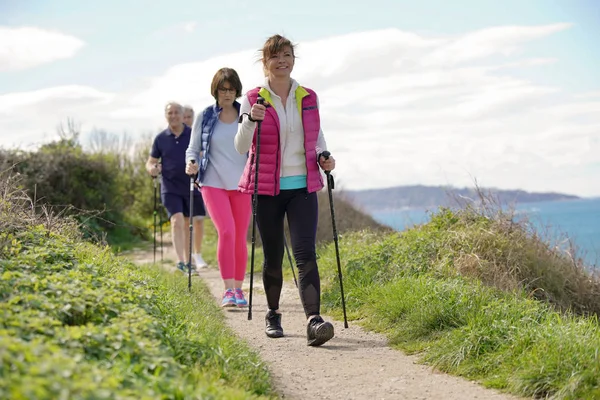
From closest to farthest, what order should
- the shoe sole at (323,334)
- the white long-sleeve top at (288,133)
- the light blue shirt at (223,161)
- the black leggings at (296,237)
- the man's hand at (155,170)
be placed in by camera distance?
the shoe sole at (323,334)
the black leggings at (296,237)
the white long-sleeve top at (288,133)
the light blue shirt at (223,161)
the man's hand at (155,170)

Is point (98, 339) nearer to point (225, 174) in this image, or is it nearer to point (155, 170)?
point (225, 174)

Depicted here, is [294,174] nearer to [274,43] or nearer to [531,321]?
[274,43]

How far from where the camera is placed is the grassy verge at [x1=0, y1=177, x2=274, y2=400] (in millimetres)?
3347

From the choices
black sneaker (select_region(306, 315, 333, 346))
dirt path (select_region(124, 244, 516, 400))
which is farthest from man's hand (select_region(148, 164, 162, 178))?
black sneaker (select_region(306, 315, 333, 346))

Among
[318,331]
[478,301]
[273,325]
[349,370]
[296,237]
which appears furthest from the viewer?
[273,325]

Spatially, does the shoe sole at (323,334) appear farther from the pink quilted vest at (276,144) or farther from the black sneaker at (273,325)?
the pink quilted vest at (276,144)

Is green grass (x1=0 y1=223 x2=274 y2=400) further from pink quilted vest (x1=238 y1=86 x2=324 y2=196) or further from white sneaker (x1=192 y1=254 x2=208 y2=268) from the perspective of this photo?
white sneaker (x1=192 y1=254 x2=208 y2=268)

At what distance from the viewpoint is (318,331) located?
20.2 ft

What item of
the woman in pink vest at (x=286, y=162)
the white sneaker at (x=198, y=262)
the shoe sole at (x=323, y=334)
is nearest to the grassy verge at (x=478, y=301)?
the shoe sole at (x=323, y=334)

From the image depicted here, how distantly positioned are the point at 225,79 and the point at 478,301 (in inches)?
148

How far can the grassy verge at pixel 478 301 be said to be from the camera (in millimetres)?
4887

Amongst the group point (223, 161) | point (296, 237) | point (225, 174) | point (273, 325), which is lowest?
point (273, 325)

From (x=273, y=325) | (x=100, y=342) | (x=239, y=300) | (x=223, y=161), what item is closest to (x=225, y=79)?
(x=223, y=161)

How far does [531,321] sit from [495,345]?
1.32 ft
